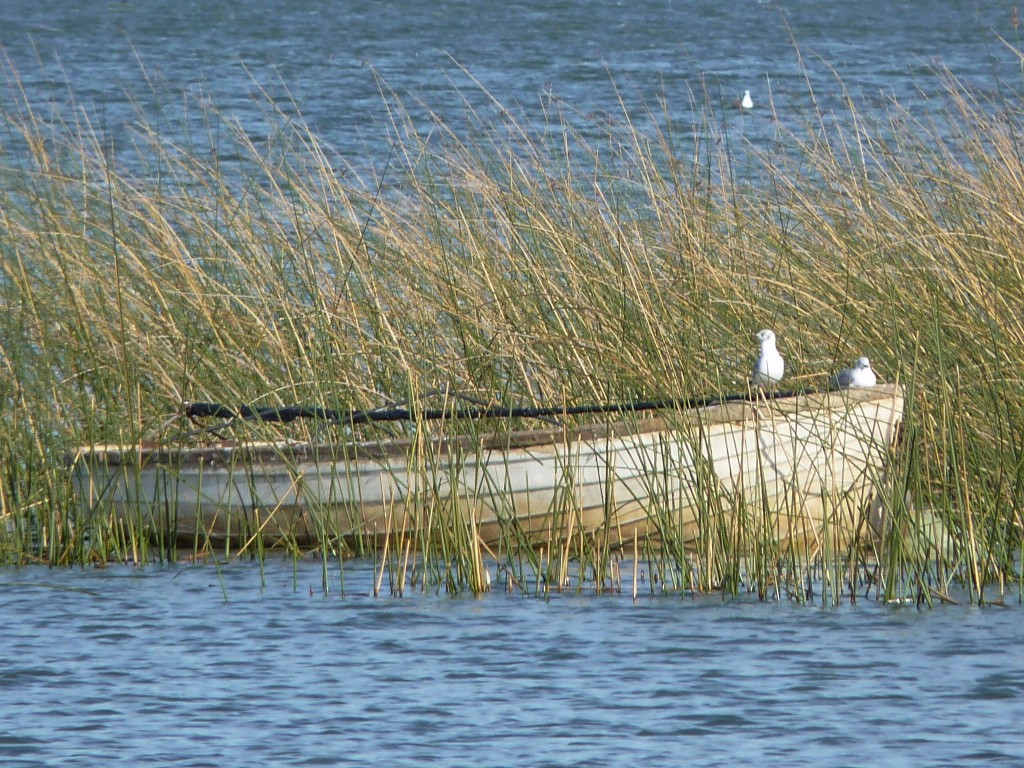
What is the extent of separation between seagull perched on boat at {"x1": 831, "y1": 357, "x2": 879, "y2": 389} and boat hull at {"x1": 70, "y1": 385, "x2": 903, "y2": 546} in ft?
0.30

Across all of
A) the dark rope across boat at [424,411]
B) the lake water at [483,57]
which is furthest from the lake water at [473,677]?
the lake water at [483,57]

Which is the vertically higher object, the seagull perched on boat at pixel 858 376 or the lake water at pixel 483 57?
the lake water at pixel 483 57

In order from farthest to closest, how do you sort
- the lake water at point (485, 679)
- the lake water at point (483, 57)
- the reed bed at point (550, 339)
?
the lake water at point (483, 57) < the reed bed at point (550, 339) < the lake water at point (485, 679)

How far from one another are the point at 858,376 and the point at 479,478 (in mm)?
1483

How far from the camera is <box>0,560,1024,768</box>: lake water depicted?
5.95 m

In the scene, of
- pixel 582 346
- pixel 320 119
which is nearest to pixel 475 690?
pixel 582 346

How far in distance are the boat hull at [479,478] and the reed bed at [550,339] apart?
3.3 inches

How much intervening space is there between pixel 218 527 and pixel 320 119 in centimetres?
1522

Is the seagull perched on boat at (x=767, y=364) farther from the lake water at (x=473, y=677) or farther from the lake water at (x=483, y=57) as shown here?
the lake water at (x=483, y=57)

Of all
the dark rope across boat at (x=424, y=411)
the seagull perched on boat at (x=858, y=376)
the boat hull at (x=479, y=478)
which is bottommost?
the boat hull at (x=479, y=478)

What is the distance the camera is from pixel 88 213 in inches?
420

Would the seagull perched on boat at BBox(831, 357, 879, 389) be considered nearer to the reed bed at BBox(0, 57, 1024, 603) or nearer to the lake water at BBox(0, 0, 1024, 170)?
the reed bed at BBox(0, 57, 1024, 603)

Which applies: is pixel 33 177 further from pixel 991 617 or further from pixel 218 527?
pixel 991 617

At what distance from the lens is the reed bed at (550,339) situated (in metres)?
7.52
